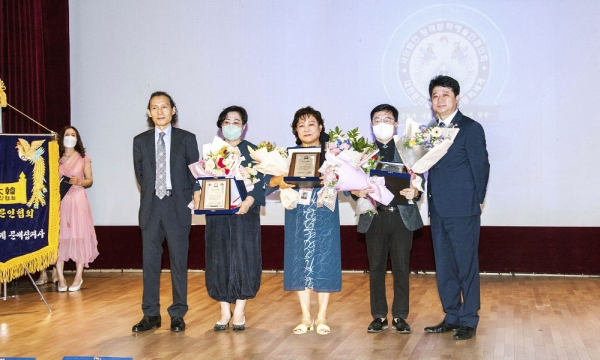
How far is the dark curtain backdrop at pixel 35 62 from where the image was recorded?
7.54m

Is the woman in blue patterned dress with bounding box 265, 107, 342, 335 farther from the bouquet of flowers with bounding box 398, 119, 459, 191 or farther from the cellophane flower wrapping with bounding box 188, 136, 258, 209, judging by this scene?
the bouquet of flowers with bounding box 398, 119, 459, 191

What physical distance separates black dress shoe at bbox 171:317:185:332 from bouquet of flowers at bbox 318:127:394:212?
1.33 m

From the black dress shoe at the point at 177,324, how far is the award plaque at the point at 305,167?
123cm

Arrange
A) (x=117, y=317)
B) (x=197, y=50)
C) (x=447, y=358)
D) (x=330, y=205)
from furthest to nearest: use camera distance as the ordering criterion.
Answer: (x=197, y=50) < (x=117, y=317) < (x=330, y=205) < (x=447, y=358)

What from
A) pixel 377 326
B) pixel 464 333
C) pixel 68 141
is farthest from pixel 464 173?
pixel 68 141

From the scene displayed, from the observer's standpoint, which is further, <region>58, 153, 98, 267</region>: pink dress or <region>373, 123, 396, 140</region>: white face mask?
<region>58, 153, 98, 267</region>: pink dress

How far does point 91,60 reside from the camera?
8.42m

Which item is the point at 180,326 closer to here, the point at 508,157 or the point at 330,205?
the point at 330,205

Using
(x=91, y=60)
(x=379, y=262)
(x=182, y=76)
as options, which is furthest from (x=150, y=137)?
(x=91, y=60)

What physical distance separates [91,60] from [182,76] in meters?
1.11

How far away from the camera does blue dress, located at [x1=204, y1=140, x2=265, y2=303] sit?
4969 millimetres

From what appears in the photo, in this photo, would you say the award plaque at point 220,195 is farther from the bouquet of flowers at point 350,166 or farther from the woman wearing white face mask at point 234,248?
the bouquet of flowers at point 350,166

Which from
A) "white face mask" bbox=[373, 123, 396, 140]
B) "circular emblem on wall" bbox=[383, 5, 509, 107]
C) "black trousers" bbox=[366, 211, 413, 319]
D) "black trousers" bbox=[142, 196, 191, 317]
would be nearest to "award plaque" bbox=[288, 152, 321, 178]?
"white face mask" bbox=[373, 123, 396, 140]

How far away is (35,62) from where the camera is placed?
7.88 m
